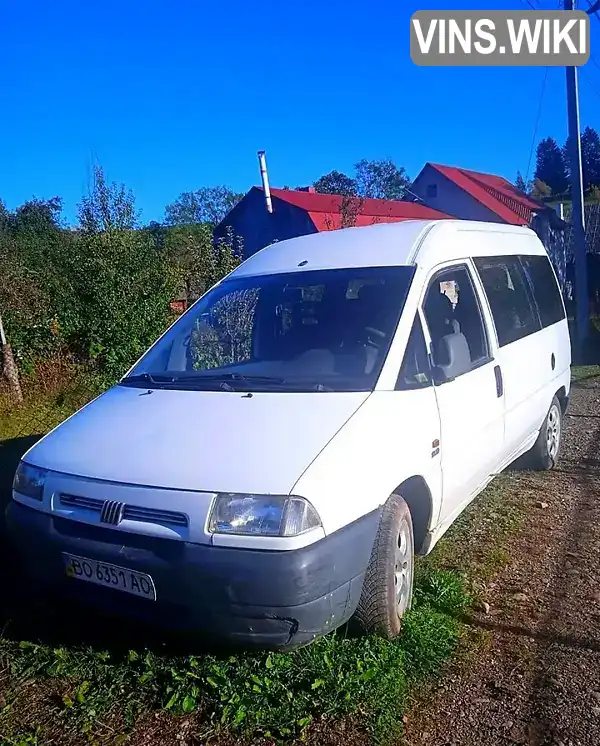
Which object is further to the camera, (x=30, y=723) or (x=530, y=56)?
(x=530, y=56)

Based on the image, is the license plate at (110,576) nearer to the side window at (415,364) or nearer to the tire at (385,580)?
the tire at (385,580)

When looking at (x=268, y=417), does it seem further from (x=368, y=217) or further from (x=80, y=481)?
(x=368, y=217)

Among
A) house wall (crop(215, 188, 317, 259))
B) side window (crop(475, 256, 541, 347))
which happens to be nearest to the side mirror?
side window (crop(475, 256, 541, 347))

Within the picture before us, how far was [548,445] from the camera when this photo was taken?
248 inches

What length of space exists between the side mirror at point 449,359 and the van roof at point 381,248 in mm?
523

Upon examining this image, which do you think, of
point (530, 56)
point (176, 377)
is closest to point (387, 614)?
point (176, 377)

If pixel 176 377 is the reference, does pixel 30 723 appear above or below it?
below

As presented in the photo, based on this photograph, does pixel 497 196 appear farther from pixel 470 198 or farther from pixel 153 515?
pixel 153 515

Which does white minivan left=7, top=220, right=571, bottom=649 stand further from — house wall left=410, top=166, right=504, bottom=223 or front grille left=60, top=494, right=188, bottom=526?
house wall left=410, top=166, right=504, bottom=223

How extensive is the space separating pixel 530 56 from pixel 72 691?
34.9 feet

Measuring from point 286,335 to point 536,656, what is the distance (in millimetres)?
2261

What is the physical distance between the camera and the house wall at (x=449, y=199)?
40.1m

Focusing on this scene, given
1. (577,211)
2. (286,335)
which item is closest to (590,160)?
(577,211)

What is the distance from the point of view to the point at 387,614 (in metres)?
3.25
